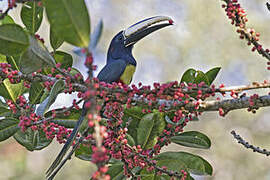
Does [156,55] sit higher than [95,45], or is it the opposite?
[156,55]

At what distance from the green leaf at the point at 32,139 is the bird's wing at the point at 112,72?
1.24 meters

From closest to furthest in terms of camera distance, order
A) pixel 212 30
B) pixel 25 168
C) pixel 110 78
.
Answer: pixel 110 78, pixel 25 168, pixel 212 30

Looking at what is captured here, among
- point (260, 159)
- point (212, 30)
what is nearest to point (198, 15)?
point (212, 30)

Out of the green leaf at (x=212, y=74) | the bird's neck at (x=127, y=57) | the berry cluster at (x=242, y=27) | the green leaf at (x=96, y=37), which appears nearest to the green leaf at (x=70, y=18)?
the green leaf at (x=96, y=37)

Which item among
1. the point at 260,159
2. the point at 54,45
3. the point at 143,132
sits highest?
the point at 260,159

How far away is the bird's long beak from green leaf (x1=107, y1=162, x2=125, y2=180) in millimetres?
1445

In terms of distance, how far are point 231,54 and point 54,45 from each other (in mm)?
10961

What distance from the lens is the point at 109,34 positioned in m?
13.8

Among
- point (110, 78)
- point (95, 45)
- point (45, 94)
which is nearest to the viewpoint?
point (95, 45)

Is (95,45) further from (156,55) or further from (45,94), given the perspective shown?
(156,55)

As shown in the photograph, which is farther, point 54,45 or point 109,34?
point 109,34

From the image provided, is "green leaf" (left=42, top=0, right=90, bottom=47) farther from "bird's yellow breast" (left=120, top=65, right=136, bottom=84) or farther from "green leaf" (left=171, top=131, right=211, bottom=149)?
"bird's yellow breast" (left=120, top=65, right=136, bottom=84)

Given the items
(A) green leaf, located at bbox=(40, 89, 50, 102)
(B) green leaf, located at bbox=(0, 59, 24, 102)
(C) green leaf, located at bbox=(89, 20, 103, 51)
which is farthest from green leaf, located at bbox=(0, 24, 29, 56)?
(B) green leaf, located at bbox=(0, 59, 24, 102)

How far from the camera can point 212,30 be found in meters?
13.6
